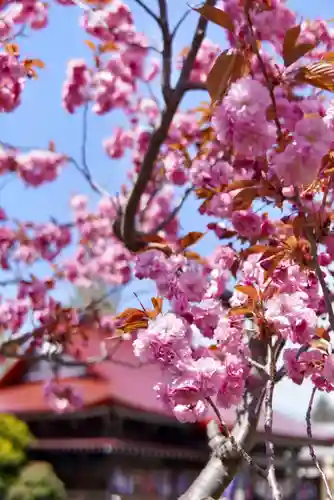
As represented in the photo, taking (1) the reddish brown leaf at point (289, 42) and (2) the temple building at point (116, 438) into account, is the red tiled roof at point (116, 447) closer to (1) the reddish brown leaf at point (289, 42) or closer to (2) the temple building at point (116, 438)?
(2) the temple building at point (116, 438)

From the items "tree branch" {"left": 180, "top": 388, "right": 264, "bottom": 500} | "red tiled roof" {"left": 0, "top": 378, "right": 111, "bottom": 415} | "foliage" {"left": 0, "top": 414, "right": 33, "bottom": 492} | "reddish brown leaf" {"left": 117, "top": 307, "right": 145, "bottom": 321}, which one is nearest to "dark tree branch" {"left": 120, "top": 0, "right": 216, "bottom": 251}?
"tree branch" {"left": 180, "top": 388, "right": 264, "bottom": 500}

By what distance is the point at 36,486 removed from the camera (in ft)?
39.5

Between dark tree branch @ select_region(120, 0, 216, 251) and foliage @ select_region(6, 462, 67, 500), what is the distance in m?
9.31

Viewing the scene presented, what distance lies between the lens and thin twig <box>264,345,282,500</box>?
184 centimetres

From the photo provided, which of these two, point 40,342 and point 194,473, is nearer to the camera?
point 40,342

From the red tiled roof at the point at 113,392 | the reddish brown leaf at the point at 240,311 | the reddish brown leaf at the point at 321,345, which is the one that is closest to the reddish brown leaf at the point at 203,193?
the reddish brown leaf at the point at 240,311

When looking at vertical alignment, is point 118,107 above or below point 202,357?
above

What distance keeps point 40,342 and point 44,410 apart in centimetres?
792

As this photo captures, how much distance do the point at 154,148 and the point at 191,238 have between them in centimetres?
131

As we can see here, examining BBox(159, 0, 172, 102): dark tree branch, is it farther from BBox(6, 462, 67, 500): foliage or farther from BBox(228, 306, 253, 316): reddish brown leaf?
BBox(6, 462, 67, 500): foliage

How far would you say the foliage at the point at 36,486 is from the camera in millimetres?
11883

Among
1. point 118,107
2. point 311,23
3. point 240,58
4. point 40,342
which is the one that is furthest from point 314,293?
point 118,107

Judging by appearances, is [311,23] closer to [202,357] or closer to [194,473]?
[202,357]

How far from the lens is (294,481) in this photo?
1452cm
